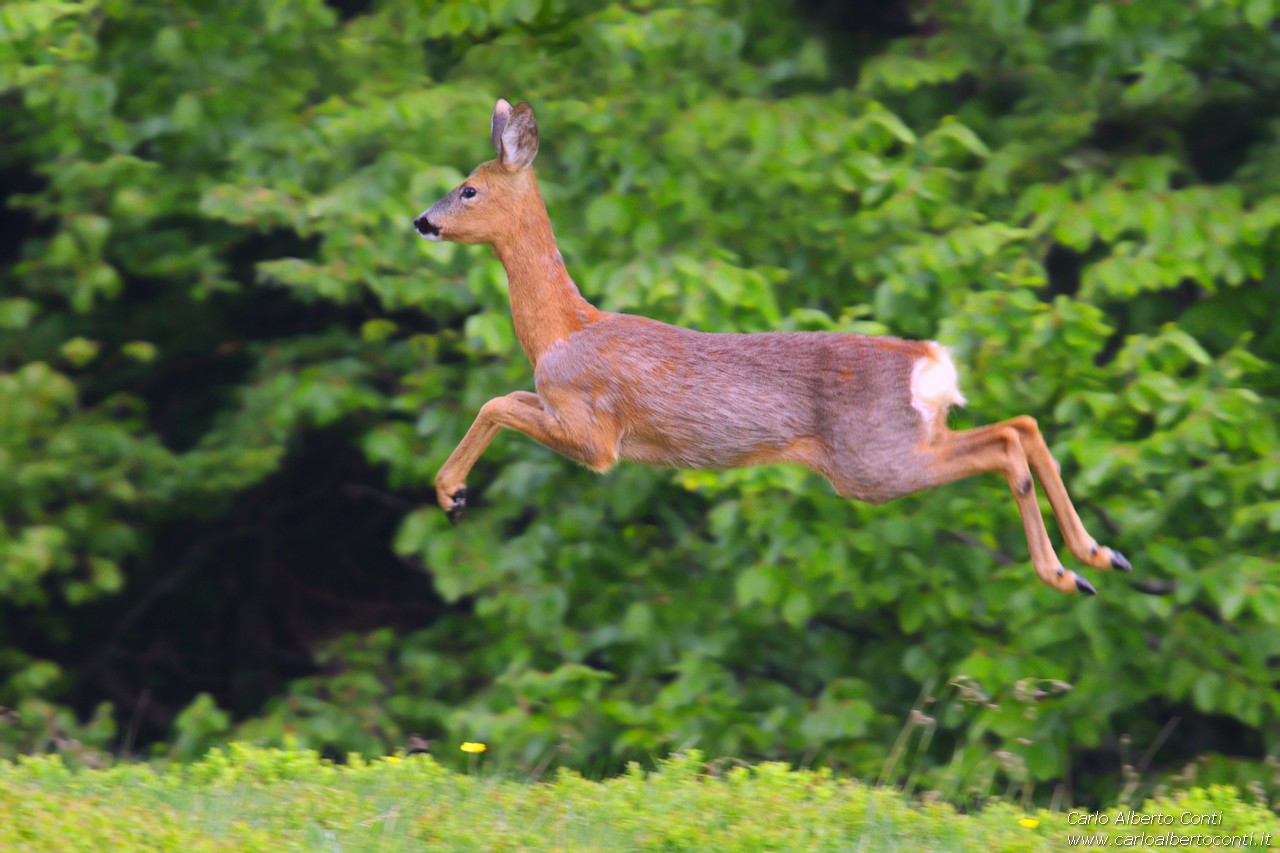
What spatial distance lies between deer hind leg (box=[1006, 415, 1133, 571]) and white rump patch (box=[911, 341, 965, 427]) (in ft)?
0.65

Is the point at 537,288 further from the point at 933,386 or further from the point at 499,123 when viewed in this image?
the point at 933,386

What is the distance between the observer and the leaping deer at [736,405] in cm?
473

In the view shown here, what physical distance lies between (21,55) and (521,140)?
14.9 feet

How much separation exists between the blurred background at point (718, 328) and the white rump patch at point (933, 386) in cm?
199

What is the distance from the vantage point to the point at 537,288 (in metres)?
4.88

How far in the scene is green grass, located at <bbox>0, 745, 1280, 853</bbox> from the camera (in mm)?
4594

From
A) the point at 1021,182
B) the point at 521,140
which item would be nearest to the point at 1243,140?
the point at 1021,182

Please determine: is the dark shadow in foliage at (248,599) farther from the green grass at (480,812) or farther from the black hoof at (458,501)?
the black hoof at (458,501)

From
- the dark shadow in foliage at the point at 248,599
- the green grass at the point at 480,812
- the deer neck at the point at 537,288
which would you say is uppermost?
the deer neck at the point at 537,288

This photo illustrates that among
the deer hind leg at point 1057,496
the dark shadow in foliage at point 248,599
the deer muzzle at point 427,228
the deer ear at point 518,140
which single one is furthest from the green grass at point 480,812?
the dark shadow in foliage at point 248,599

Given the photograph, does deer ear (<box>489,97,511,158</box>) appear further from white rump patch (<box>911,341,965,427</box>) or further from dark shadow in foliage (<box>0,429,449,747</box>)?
dark shadow in foliage (<box>0,429,449,747</box>)

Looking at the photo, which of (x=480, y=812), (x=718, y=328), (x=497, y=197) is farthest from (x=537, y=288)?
(x=718, y=328)

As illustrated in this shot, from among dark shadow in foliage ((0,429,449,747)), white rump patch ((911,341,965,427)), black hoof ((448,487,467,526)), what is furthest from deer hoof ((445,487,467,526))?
dark shadow in foliage ((0,429,449,747))

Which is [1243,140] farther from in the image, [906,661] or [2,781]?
[2,781]
